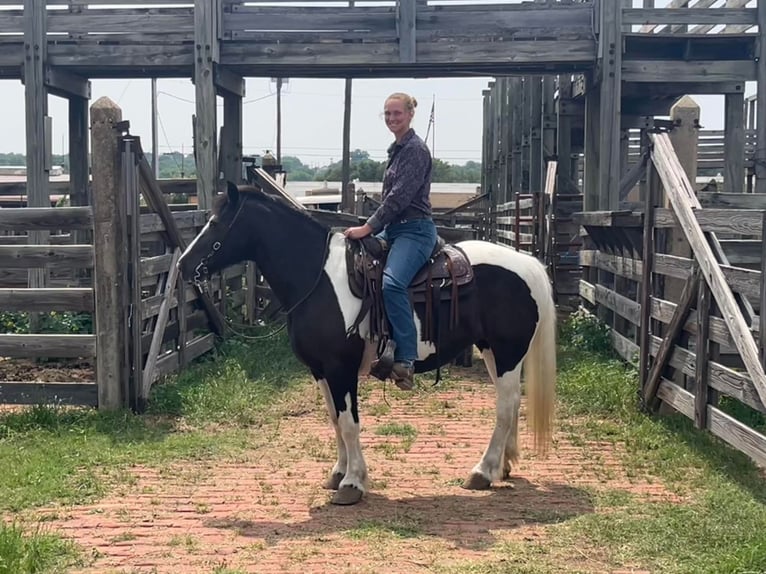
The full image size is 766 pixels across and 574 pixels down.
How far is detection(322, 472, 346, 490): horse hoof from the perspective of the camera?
19.5 ft

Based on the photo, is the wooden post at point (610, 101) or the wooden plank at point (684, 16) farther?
the wooden plank at point (684, 16)

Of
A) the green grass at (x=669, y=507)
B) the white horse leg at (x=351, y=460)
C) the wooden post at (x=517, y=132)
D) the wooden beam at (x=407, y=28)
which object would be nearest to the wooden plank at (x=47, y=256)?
the white horse leg at (x=351, y=460)

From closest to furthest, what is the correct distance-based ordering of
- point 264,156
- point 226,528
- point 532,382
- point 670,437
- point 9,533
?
point 9,533 < point 226,528 < point 532,382 < point 670,437 < point 264,156

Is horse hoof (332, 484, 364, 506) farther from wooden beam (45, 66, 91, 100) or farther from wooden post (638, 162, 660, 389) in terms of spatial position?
wooden beam (45, 66, 91, 100)

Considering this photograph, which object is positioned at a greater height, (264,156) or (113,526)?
(264,156)

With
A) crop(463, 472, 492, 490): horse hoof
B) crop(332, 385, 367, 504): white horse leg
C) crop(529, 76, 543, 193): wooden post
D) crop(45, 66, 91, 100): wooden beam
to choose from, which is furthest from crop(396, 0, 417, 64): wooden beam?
crop(529, 76, 543, 193): wooden post

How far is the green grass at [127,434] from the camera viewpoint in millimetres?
5901

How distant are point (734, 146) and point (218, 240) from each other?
984cm

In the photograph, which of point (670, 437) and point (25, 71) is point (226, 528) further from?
point (25, 71)

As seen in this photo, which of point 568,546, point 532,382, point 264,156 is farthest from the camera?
A: point 264,156

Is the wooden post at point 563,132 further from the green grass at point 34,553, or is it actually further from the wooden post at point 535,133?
the green grass at point 34,553

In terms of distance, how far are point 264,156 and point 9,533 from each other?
11994 millimetres

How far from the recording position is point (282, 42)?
11828 millimetres

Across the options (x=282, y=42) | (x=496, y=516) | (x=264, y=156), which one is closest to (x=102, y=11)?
(x=282, y=42)
